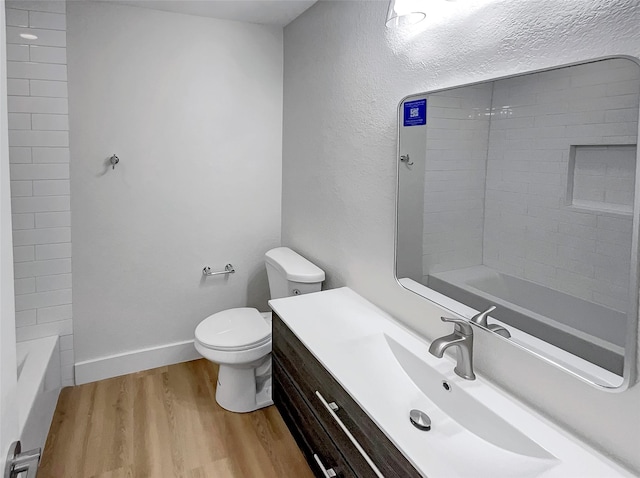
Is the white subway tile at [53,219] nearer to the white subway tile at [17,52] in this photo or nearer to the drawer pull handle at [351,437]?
the white subway tile at [17,52]

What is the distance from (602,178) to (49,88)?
2619 mm

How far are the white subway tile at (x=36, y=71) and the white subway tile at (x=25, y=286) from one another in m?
1.11

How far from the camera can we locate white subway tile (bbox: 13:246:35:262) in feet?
7.68

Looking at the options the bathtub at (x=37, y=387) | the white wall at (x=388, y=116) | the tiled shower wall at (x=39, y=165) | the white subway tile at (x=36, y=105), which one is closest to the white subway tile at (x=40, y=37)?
the tiled shower wall at (x=39, y=165)

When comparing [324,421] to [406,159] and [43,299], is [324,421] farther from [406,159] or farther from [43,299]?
[43,299]

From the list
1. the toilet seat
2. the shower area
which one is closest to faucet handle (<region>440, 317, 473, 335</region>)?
the toilet seat

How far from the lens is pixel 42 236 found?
239 centimetres

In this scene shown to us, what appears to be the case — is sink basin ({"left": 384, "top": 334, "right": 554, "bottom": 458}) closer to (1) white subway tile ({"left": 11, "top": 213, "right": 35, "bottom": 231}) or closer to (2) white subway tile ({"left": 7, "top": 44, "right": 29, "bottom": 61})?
(1) white subway tile ({"left": 11, "top": 213, "right": 35, "bottom": 231})

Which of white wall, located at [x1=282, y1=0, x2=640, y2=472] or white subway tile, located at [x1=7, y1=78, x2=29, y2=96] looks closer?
white wall, located at [x1=282, y1=0, x2=640, y2=472]

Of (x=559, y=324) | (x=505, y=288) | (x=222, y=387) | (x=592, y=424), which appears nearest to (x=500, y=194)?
(x=505, y=288)

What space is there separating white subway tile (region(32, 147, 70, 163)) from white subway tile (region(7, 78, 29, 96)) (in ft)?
0.96

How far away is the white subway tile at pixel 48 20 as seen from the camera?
2.22 m

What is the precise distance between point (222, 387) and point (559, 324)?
1844mm

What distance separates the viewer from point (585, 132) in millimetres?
1074
